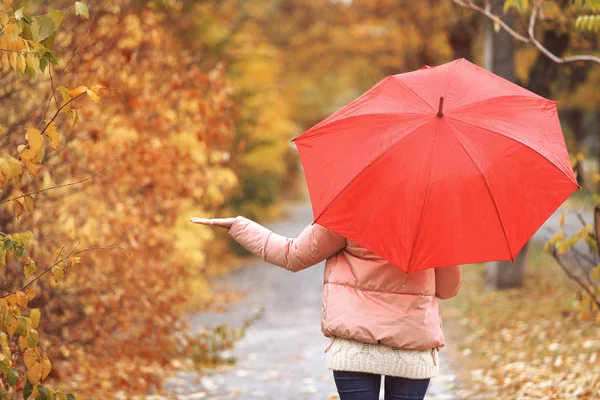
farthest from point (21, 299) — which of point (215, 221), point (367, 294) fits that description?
point (367, 294)

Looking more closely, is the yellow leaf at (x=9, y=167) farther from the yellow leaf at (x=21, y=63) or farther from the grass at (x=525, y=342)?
the grass at (x=525, y=342)

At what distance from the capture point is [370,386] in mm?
3346

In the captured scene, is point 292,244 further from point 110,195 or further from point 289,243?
point 110,195

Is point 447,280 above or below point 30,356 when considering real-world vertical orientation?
above

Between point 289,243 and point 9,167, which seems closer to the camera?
point 9,167

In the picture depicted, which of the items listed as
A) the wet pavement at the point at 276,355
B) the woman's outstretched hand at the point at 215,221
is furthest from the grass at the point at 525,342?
the woman's outstretched hand at the point at 215,221

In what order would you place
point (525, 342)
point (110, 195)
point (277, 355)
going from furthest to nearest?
point (277, 355) → point (525, 342) → point (110, 195)

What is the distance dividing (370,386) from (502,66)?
8.82 m

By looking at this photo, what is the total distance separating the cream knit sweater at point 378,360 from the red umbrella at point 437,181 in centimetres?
44

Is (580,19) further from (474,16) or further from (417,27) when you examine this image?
(417,27)

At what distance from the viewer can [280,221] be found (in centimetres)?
2578

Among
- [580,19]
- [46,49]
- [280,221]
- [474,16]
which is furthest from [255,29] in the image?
[46,49]

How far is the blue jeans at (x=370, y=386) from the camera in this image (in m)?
3.33

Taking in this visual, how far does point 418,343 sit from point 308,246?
0.61 m
